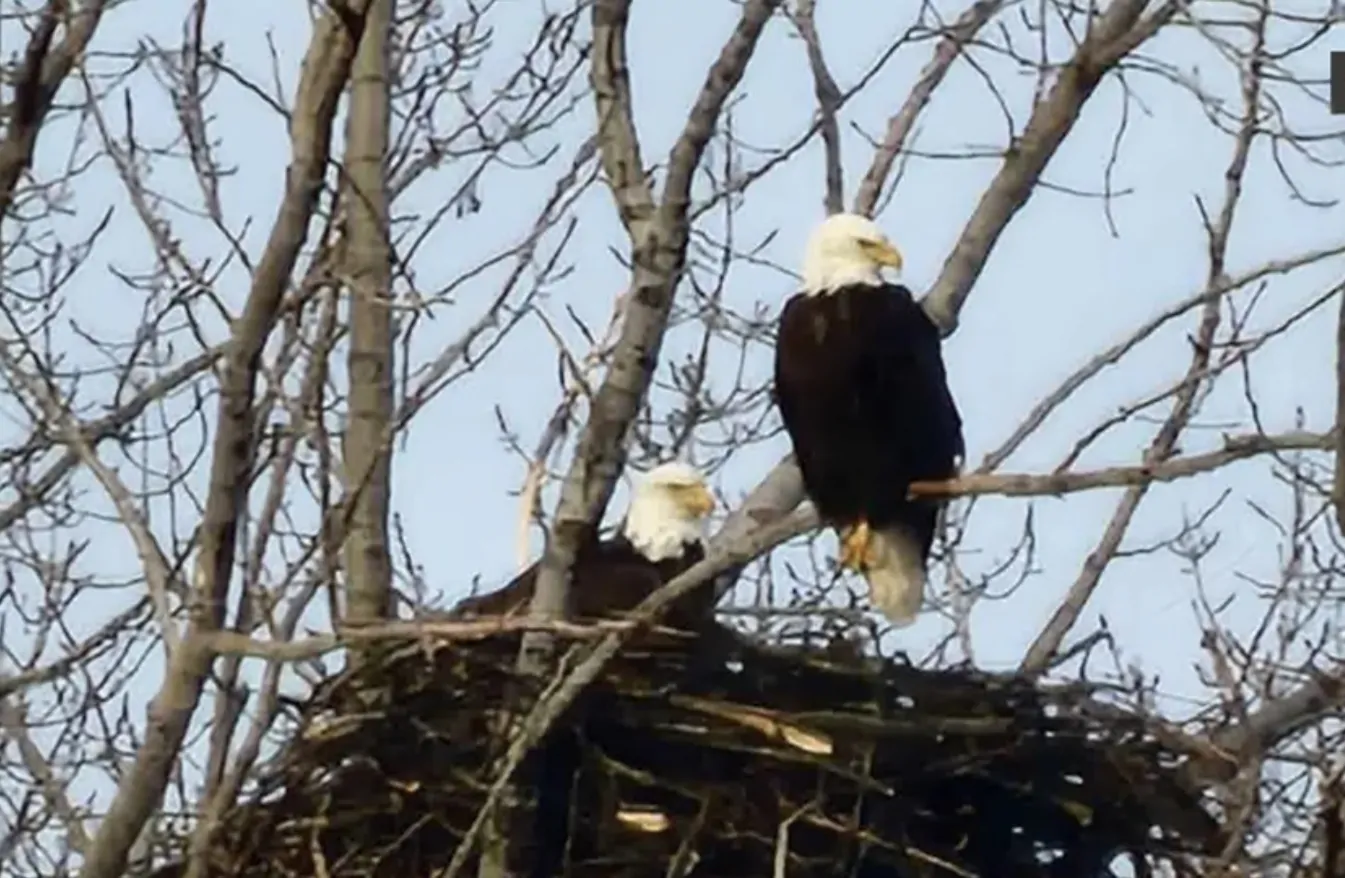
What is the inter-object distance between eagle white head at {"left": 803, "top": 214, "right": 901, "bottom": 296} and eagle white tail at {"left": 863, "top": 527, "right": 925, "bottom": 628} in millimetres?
489

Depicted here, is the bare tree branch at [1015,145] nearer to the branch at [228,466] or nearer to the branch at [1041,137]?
the branch at [1041,137]

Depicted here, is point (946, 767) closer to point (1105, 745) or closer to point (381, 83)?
point (1105, 745)

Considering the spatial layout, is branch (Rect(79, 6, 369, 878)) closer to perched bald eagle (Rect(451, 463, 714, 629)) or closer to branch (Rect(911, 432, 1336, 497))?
branch (Rect(911, 432, 1336, 497))

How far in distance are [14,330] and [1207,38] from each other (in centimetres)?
210

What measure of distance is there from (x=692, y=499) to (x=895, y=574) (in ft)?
1.37

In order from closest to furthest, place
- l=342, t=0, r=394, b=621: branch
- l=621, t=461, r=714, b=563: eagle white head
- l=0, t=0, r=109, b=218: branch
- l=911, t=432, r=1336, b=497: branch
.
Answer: l=911, t=432, r=1336, b=497: branch < l=0, t=0, r=109, b=218: branch < l=342, t=0, r=394, b=621: branch < l=621, t=461, r=714, b=563: eagle white head

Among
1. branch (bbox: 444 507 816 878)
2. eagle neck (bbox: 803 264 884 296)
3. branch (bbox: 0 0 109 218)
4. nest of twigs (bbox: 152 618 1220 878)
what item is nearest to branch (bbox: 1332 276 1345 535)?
branch (bbox: 444 507 816 878)

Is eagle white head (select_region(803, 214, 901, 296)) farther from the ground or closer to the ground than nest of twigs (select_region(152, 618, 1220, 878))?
farther from the ground

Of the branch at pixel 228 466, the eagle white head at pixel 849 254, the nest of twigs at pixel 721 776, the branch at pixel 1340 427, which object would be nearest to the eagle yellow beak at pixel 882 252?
the eagle white head at pixel 849 254

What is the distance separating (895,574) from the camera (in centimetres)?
629

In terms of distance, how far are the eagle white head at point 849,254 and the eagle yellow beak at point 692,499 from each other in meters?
0.44

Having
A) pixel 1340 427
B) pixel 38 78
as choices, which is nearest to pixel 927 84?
pixel 38 78

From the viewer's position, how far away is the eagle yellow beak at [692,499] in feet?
20.4

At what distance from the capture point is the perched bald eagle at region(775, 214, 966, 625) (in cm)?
602
